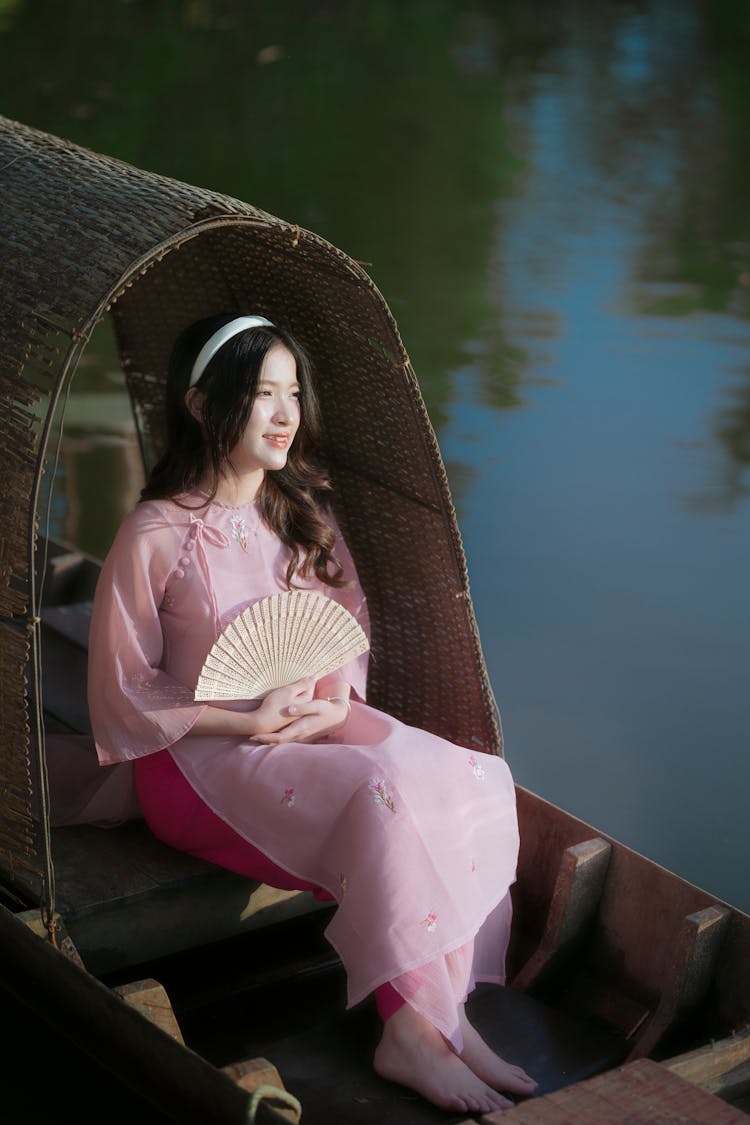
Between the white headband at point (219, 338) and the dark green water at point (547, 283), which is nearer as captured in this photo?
the white headband at point (219, 338)

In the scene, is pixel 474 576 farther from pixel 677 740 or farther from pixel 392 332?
pixel 392 332

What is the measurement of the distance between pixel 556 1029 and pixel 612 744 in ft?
4.95

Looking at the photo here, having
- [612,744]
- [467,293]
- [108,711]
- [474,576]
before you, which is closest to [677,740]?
[612,744]

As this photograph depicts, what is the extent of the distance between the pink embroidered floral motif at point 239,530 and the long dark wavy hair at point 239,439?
7 cm

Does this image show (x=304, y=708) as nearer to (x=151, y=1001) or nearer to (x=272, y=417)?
(x=272, y=417)

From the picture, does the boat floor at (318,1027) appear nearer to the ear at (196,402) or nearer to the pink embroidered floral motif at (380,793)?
the pink embroidered floral motif at (380,793)

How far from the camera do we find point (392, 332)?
104 inches

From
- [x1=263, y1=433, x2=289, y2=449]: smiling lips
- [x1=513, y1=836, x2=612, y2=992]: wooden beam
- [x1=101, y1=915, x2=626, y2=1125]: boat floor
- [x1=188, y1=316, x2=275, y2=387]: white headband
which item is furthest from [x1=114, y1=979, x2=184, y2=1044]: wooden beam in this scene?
[x1=188, y1=316, x2=275, y2=387]: white headband

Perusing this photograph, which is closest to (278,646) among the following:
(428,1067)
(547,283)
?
(428,1067)

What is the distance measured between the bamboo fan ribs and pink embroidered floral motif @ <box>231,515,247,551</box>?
0.46 ft

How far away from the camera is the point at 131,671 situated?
2424 mm

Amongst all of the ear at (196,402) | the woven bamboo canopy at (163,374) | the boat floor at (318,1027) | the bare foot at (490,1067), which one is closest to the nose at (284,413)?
the ear at (196,402)

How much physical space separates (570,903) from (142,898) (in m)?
0.71

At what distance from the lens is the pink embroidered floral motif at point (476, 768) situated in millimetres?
2406
